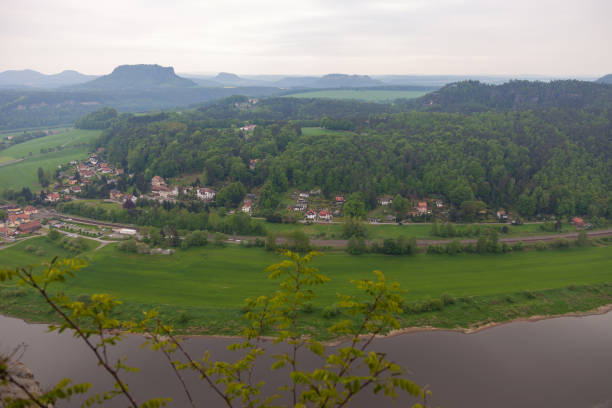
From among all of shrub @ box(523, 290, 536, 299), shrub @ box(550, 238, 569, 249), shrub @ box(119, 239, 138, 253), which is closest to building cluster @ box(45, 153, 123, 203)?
shrub @ box(119, 239, 138, 253)

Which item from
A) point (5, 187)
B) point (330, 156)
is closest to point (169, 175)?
point (5, 187)

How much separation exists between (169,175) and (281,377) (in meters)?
42.1

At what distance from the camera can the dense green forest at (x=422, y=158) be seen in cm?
3997

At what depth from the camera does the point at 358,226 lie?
31906 millimetres

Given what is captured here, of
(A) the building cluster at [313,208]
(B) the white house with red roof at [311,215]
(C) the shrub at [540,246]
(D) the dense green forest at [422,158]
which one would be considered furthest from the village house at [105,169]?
(C) the shrub at [540,246]

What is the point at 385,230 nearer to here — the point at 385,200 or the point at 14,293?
the point at 385,200

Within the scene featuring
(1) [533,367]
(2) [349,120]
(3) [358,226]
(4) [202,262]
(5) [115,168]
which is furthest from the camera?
(2) [349,120]

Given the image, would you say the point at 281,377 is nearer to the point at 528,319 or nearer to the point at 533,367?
the point at 533,367

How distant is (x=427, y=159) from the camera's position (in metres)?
46.2

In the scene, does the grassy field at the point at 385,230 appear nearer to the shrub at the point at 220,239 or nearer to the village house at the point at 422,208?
the village house at the point at 422,208

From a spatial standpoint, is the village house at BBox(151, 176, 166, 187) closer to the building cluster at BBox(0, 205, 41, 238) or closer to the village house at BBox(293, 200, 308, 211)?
the building cluster at BBox(0, 205, 41, 238)

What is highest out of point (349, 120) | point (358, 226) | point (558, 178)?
point (349, 120)

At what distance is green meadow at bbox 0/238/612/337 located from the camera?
2073cm

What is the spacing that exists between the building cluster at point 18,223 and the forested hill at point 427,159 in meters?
13.1
